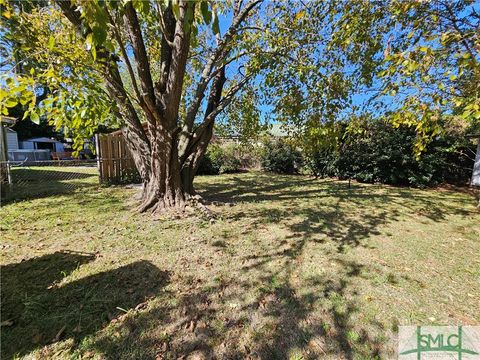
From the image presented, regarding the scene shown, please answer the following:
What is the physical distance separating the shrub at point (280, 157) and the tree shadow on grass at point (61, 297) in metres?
12.1

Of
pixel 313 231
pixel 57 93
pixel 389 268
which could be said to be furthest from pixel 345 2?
pixel 57 93

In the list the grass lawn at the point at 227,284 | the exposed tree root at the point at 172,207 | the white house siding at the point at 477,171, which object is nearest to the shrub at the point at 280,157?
the white house siding at the point at 477,171

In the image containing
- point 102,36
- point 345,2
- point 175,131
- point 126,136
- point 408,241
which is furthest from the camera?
point 126,136

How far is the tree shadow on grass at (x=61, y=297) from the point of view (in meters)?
2.06

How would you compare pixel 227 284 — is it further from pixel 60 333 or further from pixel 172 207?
pixel 172 207

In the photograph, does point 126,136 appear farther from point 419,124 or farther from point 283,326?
point 419,124

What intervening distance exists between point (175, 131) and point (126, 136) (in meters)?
1.80

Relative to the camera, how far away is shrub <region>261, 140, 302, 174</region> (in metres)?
14.2

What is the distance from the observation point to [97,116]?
362 centimetres

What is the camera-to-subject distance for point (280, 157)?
568 inches
